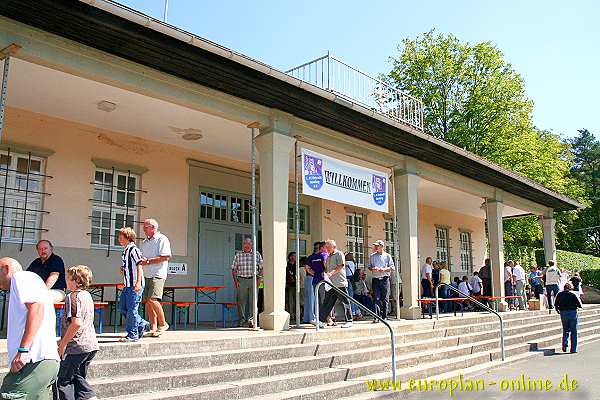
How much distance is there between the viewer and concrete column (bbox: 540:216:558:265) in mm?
17969

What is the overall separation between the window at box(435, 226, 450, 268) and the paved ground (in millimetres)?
7778

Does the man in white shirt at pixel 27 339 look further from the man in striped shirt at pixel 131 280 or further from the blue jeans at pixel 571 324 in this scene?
the blue jeans at pixel 571 324

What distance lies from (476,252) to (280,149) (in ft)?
50.5

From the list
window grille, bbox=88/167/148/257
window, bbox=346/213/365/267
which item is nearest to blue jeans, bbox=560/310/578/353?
window, bbox=346/213/365/267

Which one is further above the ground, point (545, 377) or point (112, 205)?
point (112, 205)

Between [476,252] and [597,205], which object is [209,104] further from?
[597,205]

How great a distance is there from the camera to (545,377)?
8336 millimetres

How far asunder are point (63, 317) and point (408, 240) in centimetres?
814

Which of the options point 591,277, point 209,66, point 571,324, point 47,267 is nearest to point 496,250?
point 571,324

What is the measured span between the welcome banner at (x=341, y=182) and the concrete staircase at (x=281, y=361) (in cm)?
222

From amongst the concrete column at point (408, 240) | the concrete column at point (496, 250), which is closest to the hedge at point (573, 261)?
the concrete column at point (496, 250)

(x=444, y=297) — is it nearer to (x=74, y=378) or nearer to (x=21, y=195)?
(x=21, y=195)

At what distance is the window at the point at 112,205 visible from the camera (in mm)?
9562

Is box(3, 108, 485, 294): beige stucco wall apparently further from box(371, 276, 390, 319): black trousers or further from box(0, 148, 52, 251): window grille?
box(371, 276, 390, 319): black trousers
